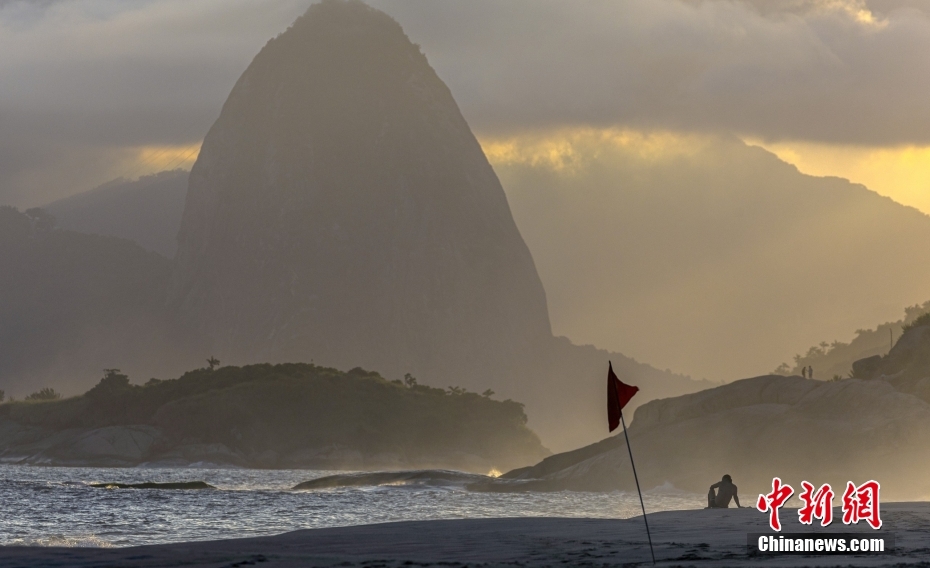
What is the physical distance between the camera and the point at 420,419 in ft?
646

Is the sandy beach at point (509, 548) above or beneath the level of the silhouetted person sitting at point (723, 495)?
beneath

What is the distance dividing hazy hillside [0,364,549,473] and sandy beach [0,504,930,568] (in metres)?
145

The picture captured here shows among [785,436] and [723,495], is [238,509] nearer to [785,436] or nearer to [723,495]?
[723,495]

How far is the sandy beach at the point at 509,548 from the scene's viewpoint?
1995 cm

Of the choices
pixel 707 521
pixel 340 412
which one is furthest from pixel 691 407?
pixel 340 412

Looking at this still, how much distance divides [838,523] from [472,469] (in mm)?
163762

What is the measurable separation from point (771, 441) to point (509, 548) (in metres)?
40.5

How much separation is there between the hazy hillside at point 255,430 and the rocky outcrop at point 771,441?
111371 mm

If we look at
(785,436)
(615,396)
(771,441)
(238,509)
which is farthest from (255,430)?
(615,396)

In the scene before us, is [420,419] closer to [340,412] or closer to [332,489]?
[340,412]

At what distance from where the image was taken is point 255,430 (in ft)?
604

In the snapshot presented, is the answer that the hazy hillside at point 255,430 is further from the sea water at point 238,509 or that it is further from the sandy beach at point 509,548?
the sandy beach at point 509,548

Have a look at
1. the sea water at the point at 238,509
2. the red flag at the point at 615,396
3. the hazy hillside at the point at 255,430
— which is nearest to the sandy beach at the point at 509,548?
the red flag at the point at 615,396

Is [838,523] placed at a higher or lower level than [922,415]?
lower
